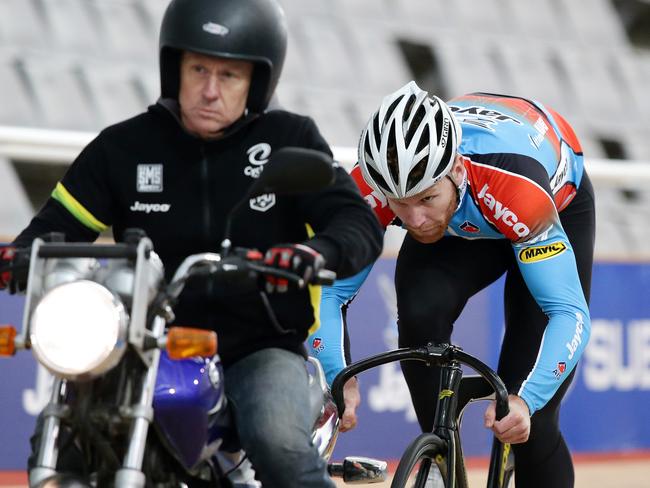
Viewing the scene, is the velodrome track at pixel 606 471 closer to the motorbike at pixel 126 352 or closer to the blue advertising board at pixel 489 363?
the blue advertising board at pixel 489 363

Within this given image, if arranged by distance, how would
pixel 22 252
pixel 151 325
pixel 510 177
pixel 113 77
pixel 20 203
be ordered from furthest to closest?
pixel 113 77 → pixel 20 203 → pixel 510 177 → pixel 22 252 → pixel 151 325

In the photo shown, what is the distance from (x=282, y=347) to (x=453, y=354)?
87 cm

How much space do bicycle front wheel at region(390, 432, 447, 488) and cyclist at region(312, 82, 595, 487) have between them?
20 cm

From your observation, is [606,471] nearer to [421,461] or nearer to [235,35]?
[421,461]

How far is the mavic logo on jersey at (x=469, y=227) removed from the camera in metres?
4.16

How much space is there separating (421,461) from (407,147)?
949 millimetres

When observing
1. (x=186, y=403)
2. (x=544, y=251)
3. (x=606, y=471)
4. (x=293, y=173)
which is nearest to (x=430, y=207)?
(x=544, y=251)

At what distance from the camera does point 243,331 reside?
307 centimetres

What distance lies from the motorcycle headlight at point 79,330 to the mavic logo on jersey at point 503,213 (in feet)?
6.25

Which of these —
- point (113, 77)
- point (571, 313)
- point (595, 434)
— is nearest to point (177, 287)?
point (571, 313)

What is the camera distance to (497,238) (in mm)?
4312

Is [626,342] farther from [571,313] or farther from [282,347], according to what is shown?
[282,347]

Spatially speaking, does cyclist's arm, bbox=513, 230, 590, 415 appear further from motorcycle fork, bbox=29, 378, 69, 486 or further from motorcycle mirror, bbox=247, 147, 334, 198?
motorcycle fork, bbox=29, 378, 69, 486

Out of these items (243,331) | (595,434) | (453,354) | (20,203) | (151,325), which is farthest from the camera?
(20,203)
